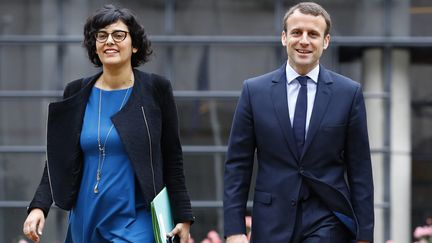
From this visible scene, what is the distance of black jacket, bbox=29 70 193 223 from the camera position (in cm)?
660

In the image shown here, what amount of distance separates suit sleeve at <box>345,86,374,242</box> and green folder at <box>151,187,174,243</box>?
3.21 feet

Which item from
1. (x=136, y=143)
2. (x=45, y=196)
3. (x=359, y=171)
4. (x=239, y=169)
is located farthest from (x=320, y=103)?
(x=45, y=196)

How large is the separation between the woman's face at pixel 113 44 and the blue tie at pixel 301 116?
948 mm

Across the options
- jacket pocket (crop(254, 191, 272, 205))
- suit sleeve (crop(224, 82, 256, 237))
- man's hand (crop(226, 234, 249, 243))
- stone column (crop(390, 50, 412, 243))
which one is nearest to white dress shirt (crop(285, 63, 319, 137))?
suit sleeve (crop(224, 82, 256, 237))

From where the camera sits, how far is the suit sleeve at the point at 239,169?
6.67 m

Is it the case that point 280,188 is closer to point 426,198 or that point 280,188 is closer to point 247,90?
point 247,90

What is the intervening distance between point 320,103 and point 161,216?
1028 mm

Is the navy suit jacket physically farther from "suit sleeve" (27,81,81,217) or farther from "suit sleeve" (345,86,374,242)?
"suit sleeve" (27,81,81,217)

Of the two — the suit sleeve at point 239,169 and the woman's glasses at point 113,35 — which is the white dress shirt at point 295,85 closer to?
the suit sleeve at point 239,169

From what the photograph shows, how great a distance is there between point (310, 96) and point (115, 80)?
1.05 meters

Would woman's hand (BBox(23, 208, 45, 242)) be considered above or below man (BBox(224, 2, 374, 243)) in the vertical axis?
below

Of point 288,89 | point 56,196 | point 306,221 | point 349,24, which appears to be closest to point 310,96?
point 288,89

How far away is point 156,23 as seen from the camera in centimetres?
1448

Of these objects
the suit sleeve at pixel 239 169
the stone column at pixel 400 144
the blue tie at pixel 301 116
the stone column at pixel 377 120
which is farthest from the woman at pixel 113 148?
the stone column at pixel 400 144
